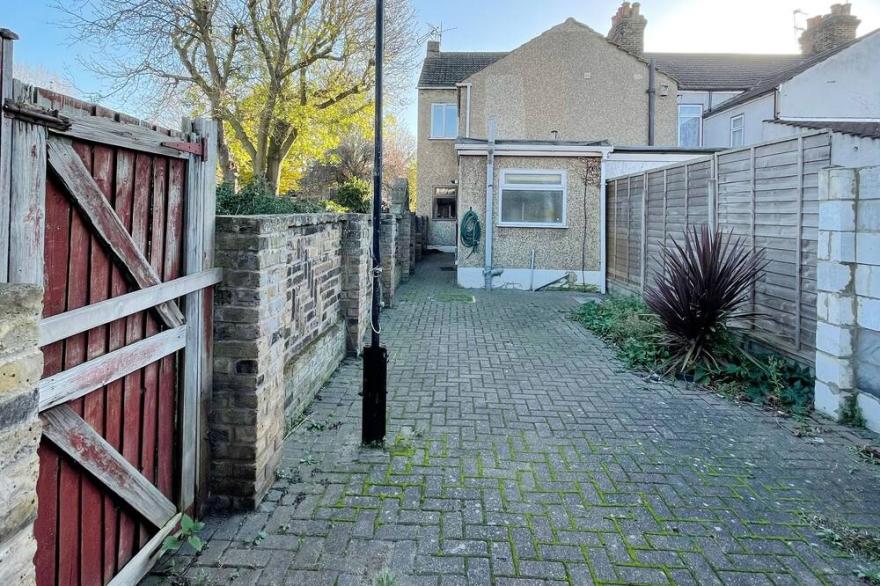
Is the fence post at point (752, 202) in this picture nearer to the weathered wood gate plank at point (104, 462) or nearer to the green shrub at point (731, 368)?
the green shrub at point (731, 368)

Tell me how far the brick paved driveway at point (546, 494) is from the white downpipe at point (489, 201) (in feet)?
23.4

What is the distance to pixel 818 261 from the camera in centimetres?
461

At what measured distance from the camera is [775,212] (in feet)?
18.2

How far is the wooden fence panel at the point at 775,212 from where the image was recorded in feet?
16.4

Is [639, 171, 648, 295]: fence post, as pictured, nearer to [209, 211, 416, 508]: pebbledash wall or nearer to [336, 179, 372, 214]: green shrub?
[209, 211, 416, 508]: pebbledash wall

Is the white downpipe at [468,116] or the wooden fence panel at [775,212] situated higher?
the white downpipe at [468,116]

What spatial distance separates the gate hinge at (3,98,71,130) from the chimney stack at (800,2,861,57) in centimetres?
2534

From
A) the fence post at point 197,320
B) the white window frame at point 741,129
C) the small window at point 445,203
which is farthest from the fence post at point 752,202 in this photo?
the small window at point 445,203

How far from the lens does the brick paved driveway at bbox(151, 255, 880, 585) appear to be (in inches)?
97.3

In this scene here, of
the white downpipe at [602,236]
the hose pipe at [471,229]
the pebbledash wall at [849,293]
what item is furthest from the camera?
the hose pipe at [471,229]

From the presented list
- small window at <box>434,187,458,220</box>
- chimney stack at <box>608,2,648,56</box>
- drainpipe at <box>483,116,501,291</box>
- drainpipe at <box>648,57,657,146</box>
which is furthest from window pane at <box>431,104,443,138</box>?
drainpipe at <box>483,116,501,291</box>

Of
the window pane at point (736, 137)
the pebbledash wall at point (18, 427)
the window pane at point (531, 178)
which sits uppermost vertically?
the window pane at point (736, 137)

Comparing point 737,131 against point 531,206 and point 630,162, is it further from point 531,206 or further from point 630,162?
point 531,206

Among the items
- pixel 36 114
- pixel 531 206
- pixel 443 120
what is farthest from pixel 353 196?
pixel 36 114
